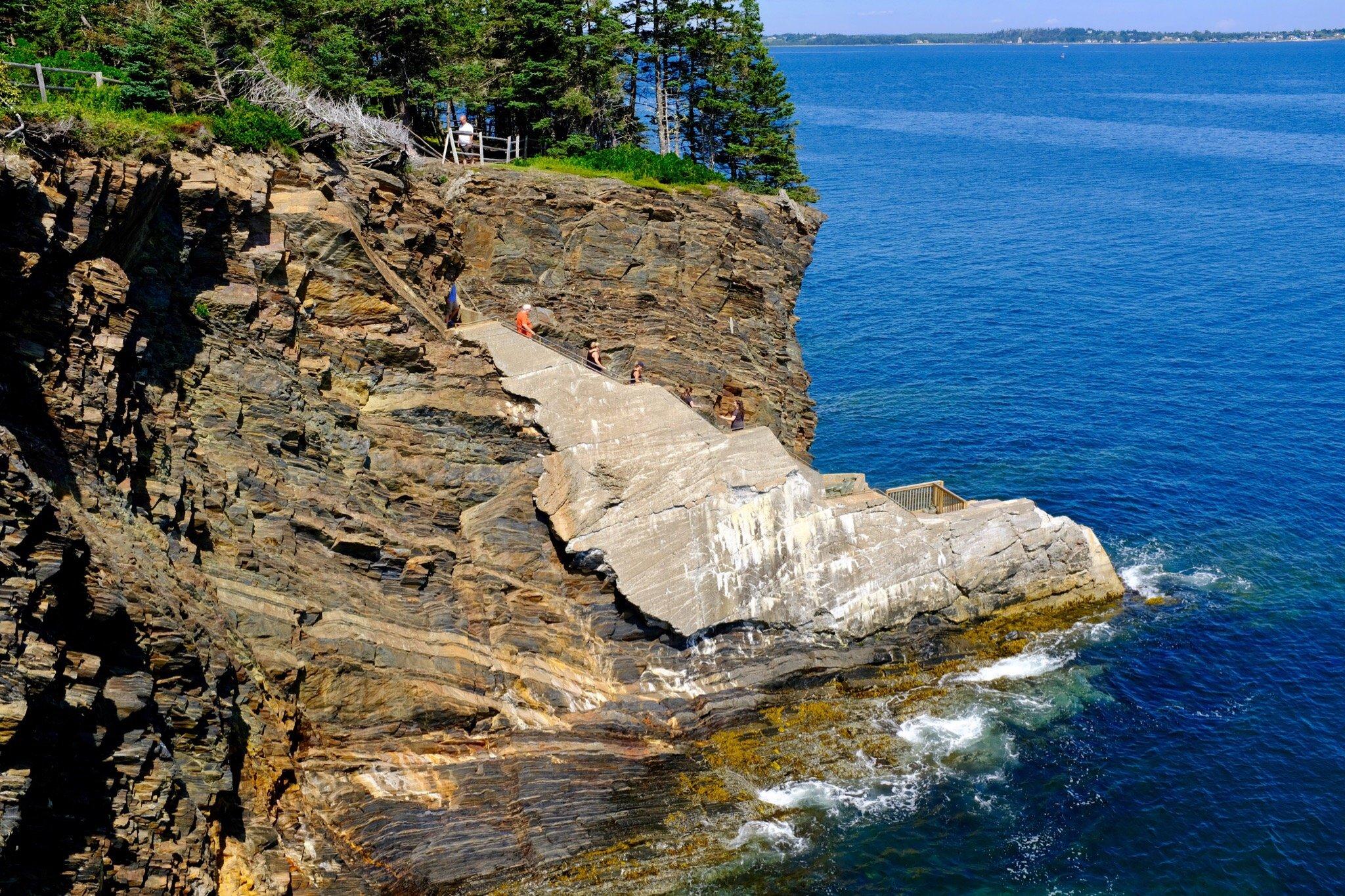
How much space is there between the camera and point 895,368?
70.1 m

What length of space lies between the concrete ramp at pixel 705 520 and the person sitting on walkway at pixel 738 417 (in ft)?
16.3

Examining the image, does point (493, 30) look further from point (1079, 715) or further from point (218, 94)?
point (1079, 715)

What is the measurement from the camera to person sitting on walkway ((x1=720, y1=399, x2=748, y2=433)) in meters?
43.1

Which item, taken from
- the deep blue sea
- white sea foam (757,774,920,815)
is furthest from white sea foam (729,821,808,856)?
white sea foam (757,774,920,815)

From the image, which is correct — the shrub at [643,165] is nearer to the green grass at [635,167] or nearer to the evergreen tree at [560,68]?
the green grass at [635,167]

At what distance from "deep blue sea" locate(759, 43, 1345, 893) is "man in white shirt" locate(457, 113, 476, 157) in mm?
23847

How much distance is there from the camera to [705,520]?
3562 centimetres

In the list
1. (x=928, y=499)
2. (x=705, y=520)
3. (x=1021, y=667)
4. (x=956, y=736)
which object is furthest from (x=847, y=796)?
(x=928, y=499)

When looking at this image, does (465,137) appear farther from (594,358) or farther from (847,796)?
(847,796)

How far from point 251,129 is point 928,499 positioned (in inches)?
1076

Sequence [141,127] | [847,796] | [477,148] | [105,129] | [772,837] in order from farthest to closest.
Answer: [477,148], [847,796], [772,837], [141,127], [105,129]

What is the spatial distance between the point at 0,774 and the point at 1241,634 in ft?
132

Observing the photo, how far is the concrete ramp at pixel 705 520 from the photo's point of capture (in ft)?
116

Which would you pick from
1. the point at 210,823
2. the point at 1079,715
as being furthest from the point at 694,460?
the point at 210,823
